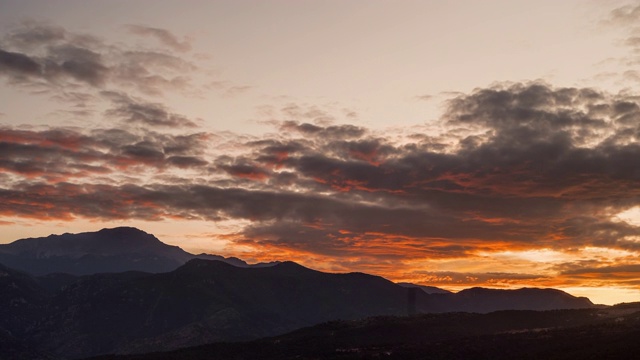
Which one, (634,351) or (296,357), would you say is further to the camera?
(296,357)

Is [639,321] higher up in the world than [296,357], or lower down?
higher up

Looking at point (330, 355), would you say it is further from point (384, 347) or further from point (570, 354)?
point (570, 354)

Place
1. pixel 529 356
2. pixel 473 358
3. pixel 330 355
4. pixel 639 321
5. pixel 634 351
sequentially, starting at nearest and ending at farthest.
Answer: pixel 634 351, pixel 529 356, pixel 473 358, pixel 639 321, pixel 330 355

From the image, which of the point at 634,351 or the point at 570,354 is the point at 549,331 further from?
the point at 634,351

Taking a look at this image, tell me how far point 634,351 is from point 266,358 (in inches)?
4465

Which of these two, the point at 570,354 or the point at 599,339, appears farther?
the point at 599,339

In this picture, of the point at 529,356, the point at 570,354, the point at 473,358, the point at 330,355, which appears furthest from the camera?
the point at 330,355

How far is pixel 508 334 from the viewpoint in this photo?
17875 centimetres

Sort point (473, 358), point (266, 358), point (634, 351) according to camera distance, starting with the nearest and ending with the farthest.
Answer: point (634, 351) < point (473, 358) < point (266, 358)

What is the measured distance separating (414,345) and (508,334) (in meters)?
27.3

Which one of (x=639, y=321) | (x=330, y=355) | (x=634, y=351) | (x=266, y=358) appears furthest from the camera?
(x=266, y=358)

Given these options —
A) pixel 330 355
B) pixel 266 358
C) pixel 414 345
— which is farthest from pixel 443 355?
pixel 266 358

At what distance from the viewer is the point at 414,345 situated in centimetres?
18275

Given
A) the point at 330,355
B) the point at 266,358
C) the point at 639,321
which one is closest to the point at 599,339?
the point at 639,321
